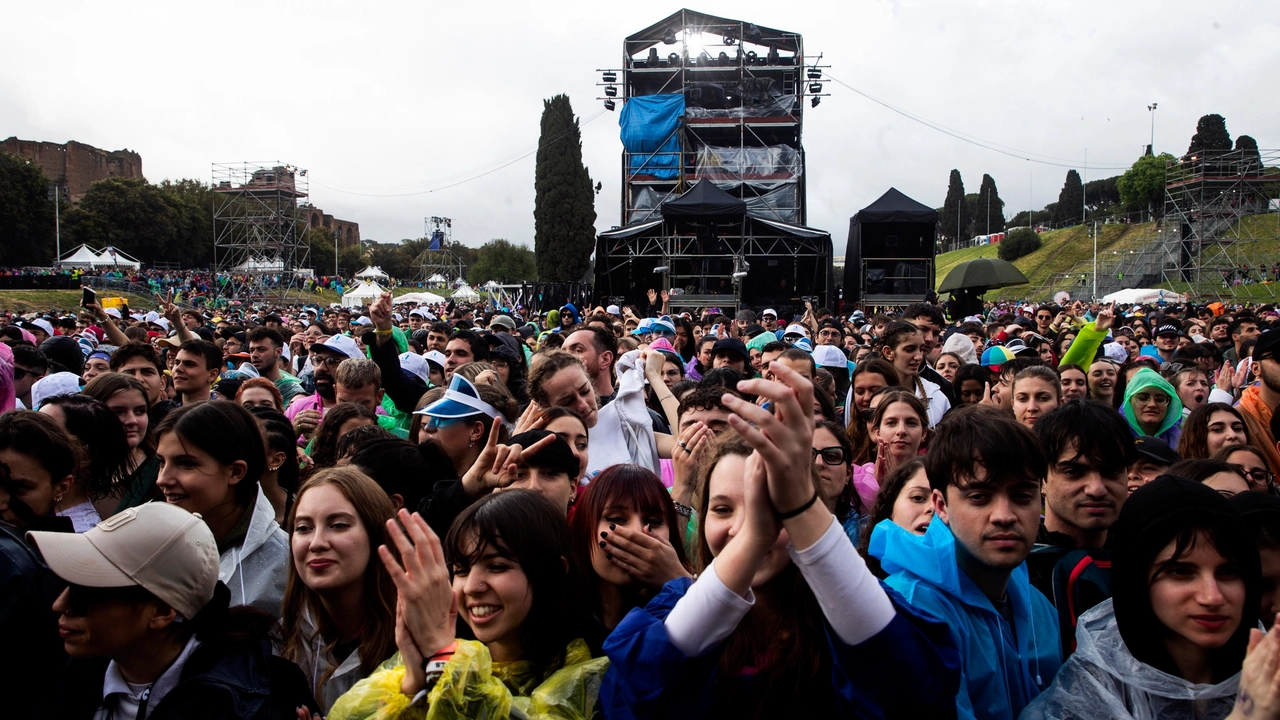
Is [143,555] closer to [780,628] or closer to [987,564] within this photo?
[780,628]

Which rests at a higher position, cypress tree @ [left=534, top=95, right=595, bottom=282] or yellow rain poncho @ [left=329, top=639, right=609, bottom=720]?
cypress tree @ [left=534, top=95, right=595, bottom=282]

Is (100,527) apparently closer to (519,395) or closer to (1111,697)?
(1111,697)

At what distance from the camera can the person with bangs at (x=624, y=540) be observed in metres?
2.48

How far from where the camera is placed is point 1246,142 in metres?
60.4

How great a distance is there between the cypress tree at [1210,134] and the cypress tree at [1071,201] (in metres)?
26.2

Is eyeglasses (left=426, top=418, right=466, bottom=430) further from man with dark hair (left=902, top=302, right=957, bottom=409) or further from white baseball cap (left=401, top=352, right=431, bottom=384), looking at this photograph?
man with dark hair (left=902, top=302, right=957, bottom=409)

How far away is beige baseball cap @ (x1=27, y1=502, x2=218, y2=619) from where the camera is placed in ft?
7.36

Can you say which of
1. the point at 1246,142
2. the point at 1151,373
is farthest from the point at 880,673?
the point at 1246,142

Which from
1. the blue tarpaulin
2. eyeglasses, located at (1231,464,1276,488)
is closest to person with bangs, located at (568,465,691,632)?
eyeglasses, located at (1231,464,1276,488)

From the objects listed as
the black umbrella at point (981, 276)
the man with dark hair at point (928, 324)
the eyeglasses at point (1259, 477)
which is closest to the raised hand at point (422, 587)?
the eyeglasses at point (1259, 477)

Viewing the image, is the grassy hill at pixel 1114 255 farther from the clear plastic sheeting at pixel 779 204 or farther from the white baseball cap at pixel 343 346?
the white baseball cap at pixel 343 346

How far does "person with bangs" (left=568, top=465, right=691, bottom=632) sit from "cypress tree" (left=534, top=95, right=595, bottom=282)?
3863 cm

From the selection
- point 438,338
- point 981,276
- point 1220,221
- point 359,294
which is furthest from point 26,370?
point 1220,221

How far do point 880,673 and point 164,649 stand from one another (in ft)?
6.31
